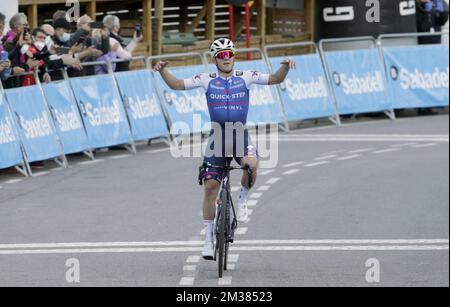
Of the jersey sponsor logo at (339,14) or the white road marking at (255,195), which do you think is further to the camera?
the jersey sponsor logo at (339,14)

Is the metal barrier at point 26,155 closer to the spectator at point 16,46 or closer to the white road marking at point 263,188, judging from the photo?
the spectator at point 16,46

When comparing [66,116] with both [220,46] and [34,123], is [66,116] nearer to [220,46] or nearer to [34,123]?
[34,123]

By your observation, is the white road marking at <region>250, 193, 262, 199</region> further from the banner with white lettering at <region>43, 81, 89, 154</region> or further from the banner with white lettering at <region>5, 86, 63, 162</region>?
the banner with white lettering at <region>43, 81, 89, 154</region>

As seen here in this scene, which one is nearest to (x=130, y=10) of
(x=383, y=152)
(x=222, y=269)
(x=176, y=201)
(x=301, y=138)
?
(x=301, y=138)

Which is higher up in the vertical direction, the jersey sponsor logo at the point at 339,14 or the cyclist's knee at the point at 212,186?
the jersey sponsor logo at the point at 339,14

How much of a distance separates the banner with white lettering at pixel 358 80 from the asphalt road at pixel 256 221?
2.71 metres

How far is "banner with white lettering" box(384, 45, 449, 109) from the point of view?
1116 inches

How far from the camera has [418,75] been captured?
1125 inches

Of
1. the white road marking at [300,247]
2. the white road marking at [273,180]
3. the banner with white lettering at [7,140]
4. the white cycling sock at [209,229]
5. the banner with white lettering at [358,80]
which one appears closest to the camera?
the white cycling sock at [209,229]

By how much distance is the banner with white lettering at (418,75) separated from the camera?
2834 centimetres

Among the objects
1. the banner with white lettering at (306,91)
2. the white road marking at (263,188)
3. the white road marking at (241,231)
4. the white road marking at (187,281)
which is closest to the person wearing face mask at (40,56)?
the white road marking at (263,188)

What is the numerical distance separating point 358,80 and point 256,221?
447 inches

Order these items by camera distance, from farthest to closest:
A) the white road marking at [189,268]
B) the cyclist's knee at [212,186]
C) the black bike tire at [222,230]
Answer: the white road marking at [189,268]
the cyclist's knee at [212,186]
the black bike tire at [222,230]
